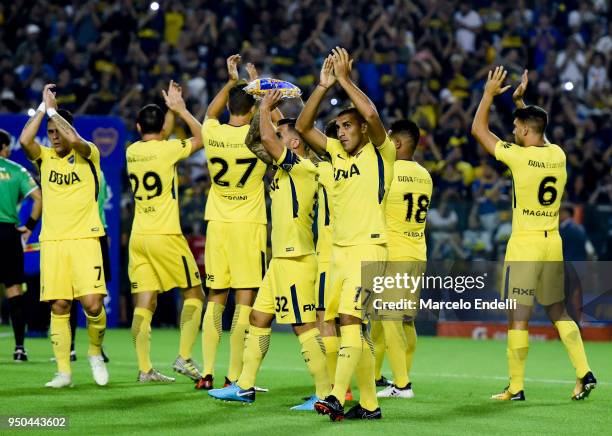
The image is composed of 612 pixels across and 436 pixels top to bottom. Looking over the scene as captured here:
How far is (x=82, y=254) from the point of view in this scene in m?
11.2

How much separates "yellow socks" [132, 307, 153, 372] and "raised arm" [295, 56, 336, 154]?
3329 millimetres

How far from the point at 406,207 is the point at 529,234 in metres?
1.26

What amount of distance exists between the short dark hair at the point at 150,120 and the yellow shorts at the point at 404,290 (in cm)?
275

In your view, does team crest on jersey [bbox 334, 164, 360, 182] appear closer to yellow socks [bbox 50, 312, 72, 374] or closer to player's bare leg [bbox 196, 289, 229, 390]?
player's bare leg [bbox 196, 289, 229, 390]

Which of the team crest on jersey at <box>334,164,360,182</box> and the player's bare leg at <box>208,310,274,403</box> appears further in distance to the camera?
the player's bare leg at <box>208,310,274,403</box>

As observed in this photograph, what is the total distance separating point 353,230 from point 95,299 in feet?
10.5

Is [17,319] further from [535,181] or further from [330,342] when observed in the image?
[535,181]

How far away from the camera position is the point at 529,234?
1117cm

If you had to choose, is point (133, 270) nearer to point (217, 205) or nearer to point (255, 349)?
point (217, 205)

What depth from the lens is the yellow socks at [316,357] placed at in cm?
995

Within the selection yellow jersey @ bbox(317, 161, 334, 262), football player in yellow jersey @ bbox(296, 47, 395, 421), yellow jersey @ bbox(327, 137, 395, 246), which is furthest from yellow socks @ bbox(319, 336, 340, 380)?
yellow jersey @ bbox(327, 137, 395, 246)

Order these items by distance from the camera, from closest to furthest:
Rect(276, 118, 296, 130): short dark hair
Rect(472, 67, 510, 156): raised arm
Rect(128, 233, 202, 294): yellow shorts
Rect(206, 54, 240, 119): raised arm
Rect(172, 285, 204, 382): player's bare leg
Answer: Rect(276, 118, 296, 130): short dark hair → Rect(472, 67, 510, 156): raised arm → Rect(206, 54, 240, 119): raised arm → Rect(172, 285, 204, 382): player's bare leg → Rect(128, 233, 202, 294): yellow shorts

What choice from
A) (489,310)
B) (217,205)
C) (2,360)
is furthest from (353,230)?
(489,310)

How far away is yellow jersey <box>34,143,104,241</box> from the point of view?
11250mm
